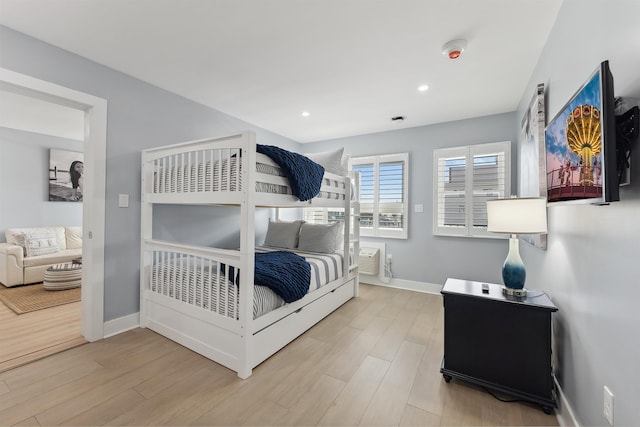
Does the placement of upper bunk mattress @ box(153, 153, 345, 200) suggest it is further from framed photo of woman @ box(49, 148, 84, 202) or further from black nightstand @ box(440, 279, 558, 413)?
framed photo of woman @ box(49, 148, 84, 202)

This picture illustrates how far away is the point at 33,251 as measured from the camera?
3.86 m

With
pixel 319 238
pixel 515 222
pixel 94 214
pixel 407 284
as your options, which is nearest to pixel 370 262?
pixel 407 284

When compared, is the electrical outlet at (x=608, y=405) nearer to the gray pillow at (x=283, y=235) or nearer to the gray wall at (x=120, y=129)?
the gray pillow at (x=283, y=235)

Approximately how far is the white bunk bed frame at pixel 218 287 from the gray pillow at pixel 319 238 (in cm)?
72

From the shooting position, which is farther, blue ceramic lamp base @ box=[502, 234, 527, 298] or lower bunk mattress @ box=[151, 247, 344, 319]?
lower bunk mattress @ box=[151, 247, 344, 319]

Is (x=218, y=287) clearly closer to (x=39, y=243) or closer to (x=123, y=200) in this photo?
(x=123, y=200)

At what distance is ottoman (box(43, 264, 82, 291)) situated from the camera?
11.2 ft

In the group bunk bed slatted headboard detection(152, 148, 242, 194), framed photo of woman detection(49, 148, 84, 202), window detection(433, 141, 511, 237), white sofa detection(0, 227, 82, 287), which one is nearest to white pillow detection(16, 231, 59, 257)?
white sofa detection(0, 227, 82, 287)

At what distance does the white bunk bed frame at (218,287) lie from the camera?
1788 mm

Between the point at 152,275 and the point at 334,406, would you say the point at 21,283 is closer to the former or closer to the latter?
the point at 152,275

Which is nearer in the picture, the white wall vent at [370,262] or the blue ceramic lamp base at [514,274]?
the blue ceramic lamp base at [514,274]

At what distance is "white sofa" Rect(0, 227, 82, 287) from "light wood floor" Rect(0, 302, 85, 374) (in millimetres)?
879

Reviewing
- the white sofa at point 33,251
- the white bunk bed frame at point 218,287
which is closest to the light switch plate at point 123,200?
the white bunk bed frame at point 218,287

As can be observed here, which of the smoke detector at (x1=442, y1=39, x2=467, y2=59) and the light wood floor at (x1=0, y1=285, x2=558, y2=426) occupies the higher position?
the smoke detector at (x1=442, y1=39, x2=467, y2=59)
